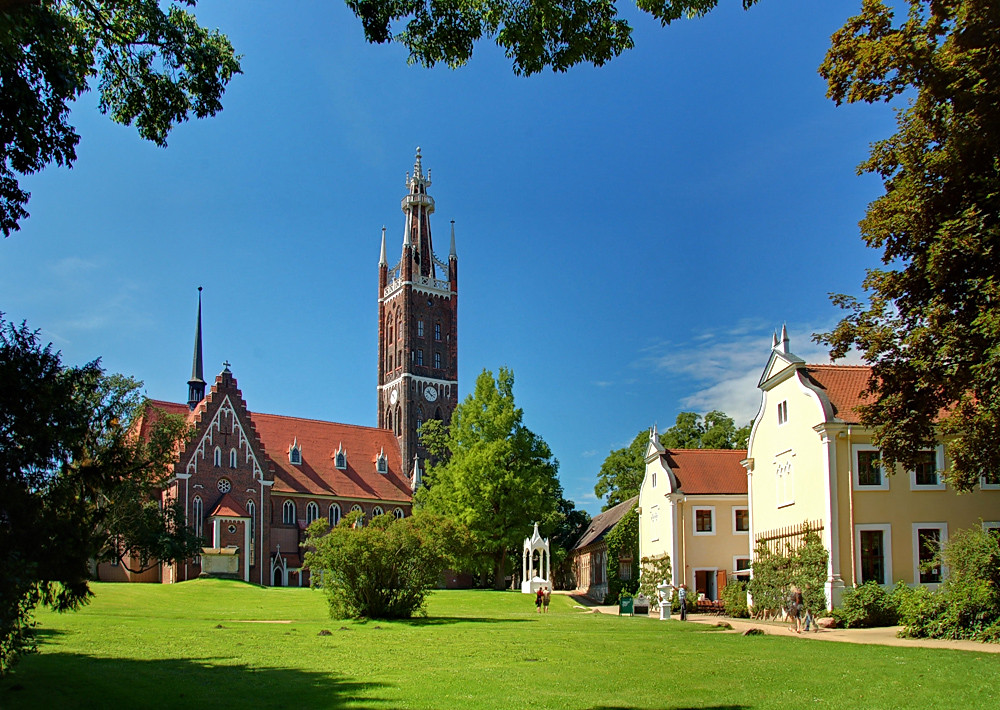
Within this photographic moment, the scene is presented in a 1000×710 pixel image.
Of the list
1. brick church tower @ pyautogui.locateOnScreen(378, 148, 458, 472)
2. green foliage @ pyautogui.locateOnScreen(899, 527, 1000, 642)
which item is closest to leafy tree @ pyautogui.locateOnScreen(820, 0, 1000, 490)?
green foliage @ pyautogui.locateOnScreen(899, 527, 1000, 642)

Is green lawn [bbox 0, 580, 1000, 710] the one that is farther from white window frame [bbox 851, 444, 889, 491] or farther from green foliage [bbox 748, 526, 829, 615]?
white window frame [bbox 851, 444, 889, 491]

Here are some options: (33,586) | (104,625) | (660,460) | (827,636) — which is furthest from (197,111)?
(660,460)

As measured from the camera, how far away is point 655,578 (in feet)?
140

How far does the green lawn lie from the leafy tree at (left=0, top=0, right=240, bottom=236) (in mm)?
7216

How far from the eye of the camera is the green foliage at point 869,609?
28.1m

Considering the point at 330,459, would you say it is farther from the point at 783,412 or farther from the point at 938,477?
the point at 938,477

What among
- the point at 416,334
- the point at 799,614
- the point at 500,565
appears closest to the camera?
the point at 799,614

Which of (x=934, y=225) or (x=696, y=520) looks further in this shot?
(x=696, y=520)

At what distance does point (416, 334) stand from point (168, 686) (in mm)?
76863

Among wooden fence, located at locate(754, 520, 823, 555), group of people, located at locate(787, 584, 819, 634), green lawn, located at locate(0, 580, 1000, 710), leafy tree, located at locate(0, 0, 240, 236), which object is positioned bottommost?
group of people, located at locate(787, 584, 819, 634)

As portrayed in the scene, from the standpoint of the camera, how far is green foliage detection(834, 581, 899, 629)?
2808 centimetres

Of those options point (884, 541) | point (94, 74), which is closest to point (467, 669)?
point (94, 74)

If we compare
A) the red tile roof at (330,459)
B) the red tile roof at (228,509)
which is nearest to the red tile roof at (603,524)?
the red tile roof at (330,459)

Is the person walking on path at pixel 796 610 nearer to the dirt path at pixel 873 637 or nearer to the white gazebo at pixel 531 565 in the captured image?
the dirt path at pixel 873 637
